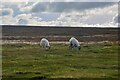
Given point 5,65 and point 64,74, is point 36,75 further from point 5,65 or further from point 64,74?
point 5,65

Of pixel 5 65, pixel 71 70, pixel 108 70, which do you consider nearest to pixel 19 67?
pixel 5 65

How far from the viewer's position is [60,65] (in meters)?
37.9

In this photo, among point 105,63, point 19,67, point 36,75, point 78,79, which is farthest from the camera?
point 105,63

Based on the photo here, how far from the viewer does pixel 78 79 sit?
29156 millimetres

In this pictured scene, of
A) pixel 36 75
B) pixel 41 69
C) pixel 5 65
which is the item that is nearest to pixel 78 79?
pixel 36 75

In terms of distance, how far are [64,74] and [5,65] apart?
9.07 meters

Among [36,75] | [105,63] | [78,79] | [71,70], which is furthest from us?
[105,63]

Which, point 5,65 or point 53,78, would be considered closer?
point 53,78

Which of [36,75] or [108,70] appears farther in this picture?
[108,70]

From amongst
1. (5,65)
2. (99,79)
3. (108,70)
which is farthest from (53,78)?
(5,65)

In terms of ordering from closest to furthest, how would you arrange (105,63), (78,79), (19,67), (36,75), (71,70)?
1. (78,79)
2. (36,75)
3. (71,70)
4. (19,67)
5. (105,63)

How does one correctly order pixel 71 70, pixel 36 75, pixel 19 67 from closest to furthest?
pixel 36 75 < pixel 71 70 < pixel 19 67

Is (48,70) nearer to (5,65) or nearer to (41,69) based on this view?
(41,69)

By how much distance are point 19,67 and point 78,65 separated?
6235 mm
